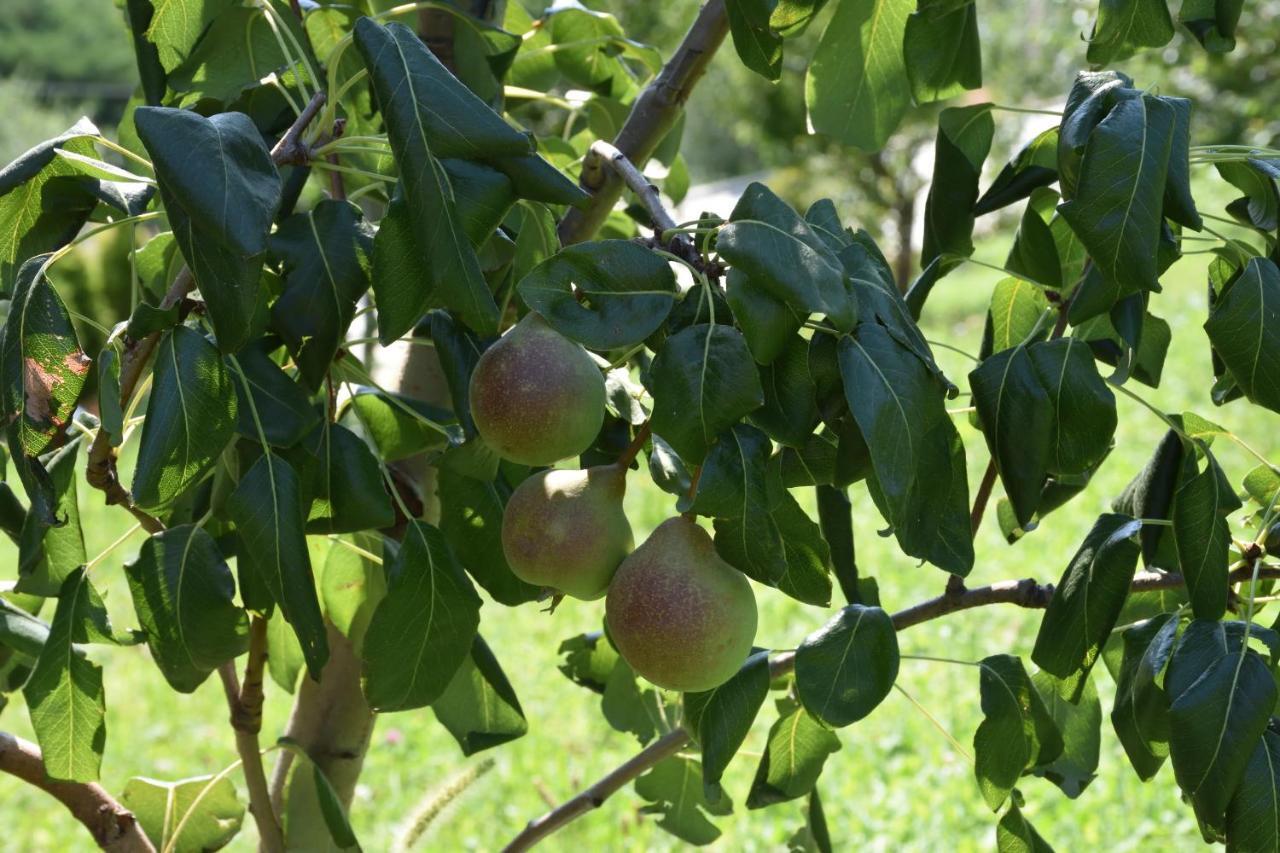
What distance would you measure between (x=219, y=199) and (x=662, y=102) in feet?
2.04

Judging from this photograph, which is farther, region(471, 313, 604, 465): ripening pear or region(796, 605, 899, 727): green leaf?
region(796, 605, 899, 727): green leaf

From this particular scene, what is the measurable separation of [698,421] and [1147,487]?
0.65 m

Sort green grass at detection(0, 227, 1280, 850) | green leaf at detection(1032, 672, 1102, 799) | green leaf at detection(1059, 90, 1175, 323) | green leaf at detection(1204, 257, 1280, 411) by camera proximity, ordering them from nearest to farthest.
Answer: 1. green leaf at detection(1059, 90, 1175, 323)
2. green leaf at detection(1204, 257, 1280, 411)
3. green leaf at detection(1032, 672, 1102, 799)
4. green grass at detection(0, 227, 1280, 850)

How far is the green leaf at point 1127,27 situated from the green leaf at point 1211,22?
32 mm

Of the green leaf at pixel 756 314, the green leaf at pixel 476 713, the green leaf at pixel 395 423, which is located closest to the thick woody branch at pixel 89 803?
the green leaf at pixel 476 713

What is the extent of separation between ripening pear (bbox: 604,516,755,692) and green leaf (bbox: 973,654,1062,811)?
45cm

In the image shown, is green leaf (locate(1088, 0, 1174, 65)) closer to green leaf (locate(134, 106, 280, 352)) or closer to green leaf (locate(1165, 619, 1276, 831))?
green leaf (locate(1165, 619, 1276, 831))

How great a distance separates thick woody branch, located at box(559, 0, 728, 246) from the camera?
1382 millimetres

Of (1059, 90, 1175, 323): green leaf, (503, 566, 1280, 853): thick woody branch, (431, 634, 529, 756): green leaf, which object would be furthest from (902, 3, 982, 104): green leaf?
(431, 634, 529, 756): green leaf

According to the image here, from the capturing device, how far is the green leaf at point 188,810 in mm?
1679

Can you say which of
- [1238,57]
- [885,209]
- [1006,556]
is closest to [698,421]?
[1006,556]

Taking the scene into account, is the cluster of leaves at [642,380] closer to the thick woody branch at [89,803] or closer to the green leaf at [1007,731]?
the green leaf at [1007,731]

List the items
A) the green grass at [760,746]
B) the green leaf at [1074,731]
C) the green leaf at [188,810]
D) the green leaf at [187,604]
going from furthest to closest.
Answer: the green grass at [760,746]
the green leaf at [188,810]
the green leaf at [1074,731]
the green leaf at [187,604]

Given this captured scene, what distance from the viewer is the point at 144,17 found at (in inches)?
53.1
